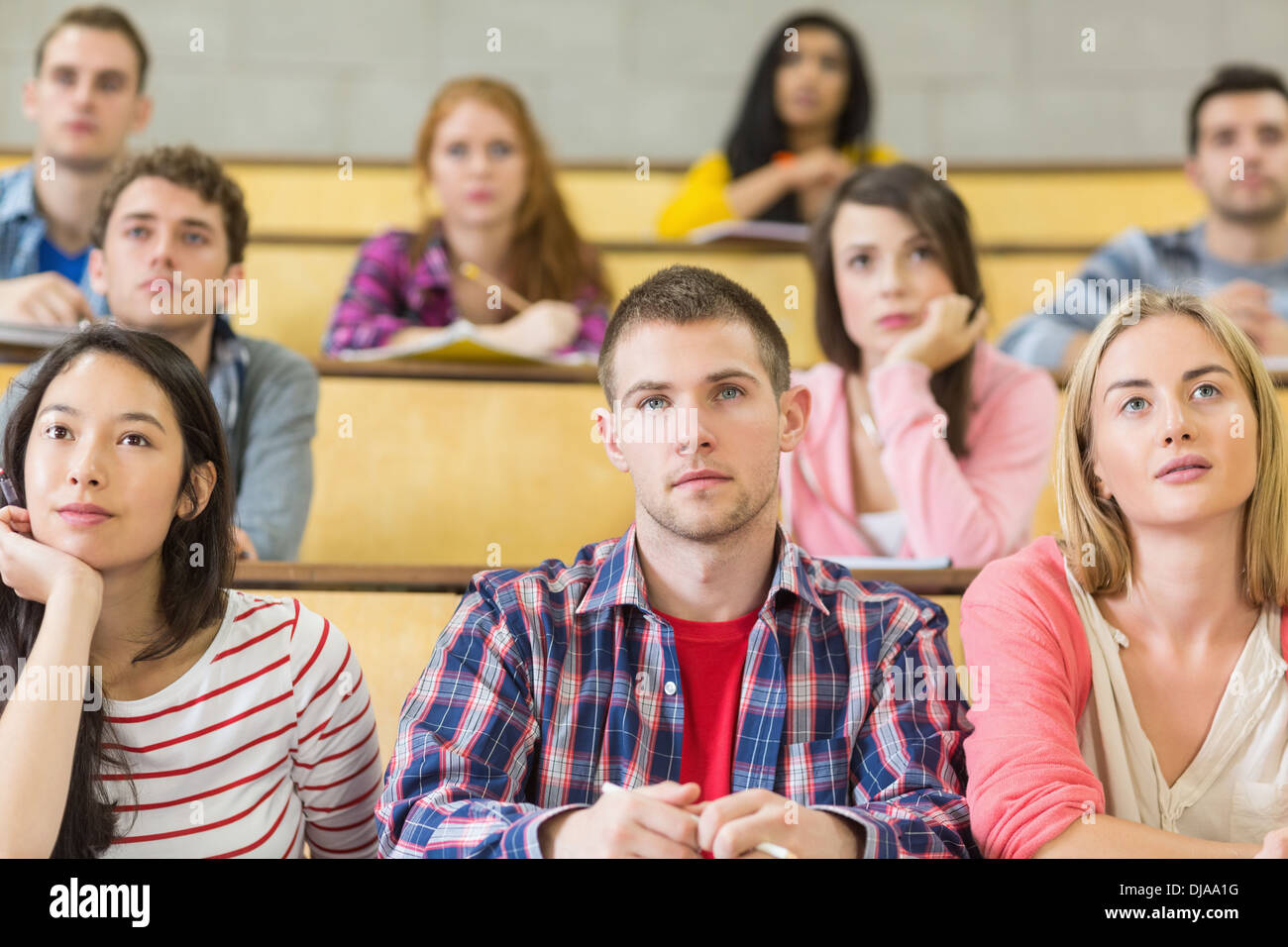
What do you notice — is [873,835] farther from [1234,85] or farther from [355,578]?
[1234,85]

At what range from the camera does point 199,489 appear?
81 centimetres

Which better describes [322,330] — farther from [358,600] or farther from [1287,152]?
[1287,152]

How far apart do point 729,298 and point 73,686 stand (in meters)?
0.44

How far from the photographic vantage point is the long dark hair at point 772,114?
1.91 meters

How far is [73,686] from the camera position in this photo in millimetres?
701

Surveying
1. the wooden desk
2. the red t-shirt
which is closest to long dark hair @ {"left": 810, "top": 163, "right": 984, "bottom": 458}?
the wooden desk

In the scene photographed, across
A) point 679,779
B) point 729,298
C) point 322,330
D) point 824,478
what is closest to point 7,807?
point 679,779

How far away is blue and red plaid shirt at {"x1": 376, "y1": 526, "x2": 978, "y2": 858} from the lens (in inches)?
28.7

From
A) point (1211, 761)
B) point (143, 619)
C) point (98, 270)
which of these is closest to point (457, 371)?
point (98, 270)

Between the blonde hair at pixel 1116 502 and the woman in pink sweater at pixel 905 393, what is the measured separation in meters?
0.30

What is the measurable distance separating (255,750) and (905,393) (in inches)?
25.8

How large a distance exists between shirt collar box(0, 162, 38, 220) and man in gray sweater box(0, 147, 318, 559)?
384 mm

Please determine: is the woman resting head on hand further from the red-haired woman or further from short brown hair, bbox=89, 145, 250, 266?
the red-haired woman

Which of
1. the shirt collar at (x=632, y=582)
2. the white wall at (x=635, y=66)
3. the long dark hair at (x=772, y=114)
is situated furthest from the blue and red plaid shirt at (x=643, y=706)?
the white wall at (x=635, y=66)
